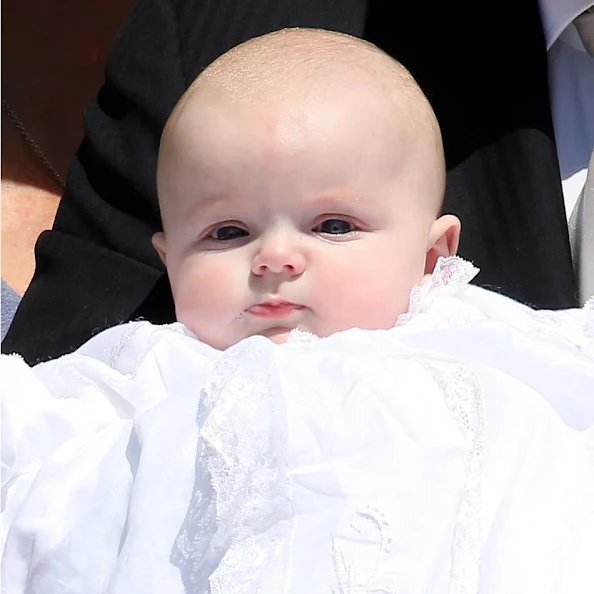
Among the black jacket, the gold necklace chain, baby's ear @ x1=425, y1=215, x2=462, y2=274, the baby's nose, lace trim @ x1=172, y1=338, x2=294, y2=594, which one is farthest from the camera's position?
the gold necklace chain

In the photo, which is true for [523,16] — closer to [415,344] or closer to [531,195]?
[531,195]

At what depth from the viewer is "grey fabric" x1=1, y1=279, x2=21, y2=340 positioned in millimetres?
1708

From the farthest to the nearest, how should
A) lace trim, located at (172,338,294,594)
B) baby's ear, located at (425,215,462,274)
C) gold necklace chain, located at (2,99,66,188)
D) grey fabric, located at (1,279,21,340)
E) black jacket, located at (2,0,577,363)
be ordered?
1. gold necklace chain, located at (2,99,66,188)
2. grey fabric, located at (1,279,21,340)
3. black jacket, located at (2,0,577,363)
4. baby's ear, located at (425,215,462,274)
5. lace trim, located at (172,338,294,594)

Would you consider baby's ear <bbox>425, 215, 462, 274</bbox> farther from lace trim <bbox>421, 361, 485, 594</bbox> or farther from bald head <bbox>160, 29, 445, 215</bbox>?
lace trim <bbox>421, 361, 485, 594</bbox>

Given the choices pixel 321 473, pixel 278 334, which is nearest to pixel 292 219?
pixel 278 334

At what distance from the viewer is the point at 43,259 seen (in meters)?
1.35

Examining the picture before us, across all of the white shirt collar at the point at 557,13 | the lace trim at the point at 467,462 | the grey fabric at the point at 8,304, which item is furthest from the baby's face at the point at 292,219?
the grey fabric at the point at 8,304

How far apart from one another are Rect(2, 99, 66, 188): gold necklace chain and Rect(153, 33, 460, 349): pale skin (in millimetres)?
981

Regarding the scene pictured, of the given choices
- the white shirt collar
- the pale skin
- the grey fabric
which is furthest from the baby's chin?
the grey fabric

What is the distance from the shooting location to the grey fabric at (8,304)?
1.71 m

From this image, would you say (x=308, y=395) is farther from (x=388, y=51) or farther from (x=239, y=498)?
(x=388, y=51)

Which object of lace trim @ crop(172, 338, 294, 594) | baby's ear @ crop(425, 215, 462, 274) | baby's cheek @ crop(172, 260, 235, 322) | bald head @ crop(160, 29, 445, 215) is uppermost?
bald head @ crop(160, 29, 445, 215)

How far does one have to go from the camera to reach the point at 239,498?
0.82 metres

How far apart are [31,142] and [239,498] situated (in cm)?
138
